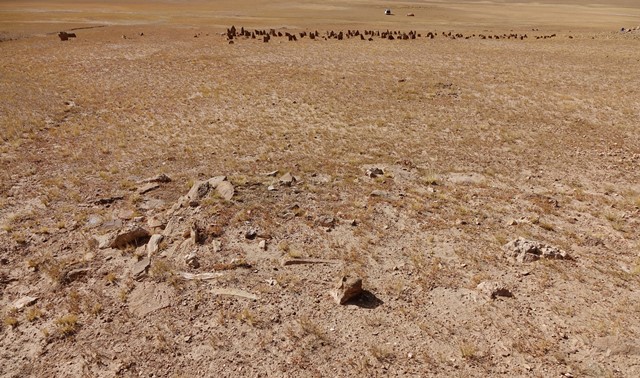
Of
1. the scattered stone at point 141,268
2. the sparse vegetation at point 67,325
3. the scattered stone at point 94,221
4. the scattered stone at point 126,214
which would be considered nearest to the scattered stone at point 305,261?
the scattered stone at point 141,268

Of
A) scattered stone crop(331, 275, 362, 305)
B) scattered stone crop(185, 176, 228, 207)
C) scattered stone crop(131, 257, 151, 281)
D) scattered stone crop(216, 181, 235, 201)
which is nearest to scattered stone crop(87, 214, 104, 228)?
scattered stone crop(185, 176, 228, 207)

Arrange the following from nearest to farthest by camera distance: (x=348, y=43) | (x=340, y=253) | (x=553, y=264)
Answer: (x=553, y=264), (x=340, y=253), (x=348, y=43)

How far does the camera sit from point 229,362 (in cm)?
666

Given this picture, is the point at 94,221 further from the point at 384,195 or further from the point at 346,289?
the point at 384,195

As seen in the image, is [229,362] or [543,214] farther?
[543,214]

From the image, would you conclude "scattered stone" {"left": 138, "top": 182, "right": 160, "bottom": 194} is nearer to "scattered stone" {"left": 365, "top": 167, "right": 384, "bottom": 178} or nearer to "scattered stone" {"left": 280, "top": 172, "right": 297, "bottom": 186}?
"scattered stone" {"left": 280, "top": 172, "right": 297, "bottom": 186}

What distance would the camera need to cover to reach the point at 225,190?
11.4 metres

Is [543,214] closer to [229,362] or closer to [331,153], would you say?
[331,153]

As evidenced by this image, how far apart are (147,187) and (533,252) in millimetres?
9796

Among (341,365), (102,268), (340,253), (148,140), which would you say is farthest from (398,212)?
(148,140)

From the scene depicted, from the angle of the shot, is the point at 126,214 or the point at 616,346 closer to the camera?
the point at 616,346

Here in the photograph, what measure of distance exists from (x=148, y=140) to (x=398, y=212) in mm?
10022

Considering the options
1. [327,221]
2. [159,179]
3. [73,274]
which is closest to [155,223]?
[73,274]

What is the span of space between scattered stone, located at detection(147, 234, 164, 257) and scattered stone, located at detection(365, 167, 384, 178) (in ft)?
20.2
